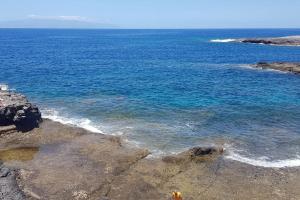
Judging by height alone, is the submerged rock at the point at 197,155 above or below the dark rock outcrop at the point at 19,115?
below

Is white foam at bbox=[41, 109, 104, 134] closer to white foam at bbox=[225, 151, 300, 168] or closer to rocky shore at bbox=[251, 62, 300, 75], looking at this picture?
white foam at bbox=[225, 151, 300, 168]

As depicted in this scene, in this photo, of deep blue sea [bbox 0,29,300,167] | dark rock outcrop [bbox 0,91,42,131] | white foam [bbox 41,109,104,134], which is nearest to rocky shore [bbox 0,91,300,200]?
deep blue sea [bbox 0,29,300,167]

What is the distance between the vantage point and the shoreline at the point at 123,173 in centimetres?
2464

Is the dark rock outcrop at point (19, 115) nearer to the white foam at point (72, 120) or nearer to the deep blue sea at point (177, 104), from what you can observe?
the white foam at point (72, 120)

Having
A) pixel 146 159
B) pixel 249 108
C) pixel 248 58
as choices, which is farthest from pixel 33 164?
pixel 248 58

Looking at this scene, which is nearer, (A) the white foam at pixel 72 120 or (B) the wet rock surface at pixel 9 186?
(B) the wet rock surface at pixel 9 186

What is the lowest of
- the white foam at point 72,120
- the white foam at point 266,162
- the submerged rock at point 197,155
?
the white foam at point 266,162

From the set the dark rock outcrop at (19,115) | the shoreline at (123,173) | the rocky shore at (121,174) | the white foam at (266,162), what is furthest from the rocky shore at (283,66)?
the dark rock outcrop at (19,115)

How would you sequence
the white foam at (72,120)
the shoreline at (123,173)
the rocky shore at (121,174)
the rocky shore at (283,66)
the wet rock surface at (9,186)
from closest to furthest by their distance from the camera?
the wet rock surface at (9,186)
the rocky shore at (121,174)
the shoreline at (123,173)
the white foam at (72,120)
the rocky shore at (283,66)

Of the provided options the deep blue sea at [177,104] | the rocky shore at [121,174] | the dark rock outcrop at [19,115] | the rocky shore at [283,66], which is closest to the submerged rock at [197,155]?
the rocky shore at [121,174]

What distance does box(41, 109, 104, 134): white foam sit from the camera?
128 feet

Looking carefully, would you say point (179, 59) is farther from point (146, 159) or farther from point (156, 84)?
point (146, 159)

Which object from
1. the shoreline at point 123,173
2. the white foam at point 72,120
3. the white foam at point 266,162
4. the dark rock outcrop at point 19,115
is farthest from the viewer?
the white foam at point 72,120

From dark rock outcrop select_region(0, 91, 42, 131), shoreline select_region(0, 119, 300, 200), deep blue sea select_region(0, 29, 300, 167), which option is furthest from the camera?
dark rock outcrop select_region(0, 91, 42, 131)
